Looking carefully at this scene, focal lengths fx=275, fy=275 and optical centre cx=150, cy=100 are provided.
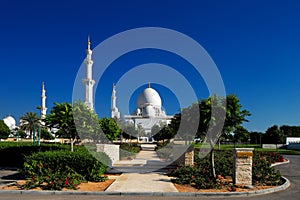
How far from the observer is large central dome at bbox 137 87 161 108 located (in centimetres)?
9844

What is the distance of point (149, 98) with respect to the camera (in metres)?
98.3

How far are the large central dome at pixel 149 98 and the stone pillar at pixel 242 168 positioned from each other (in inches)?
3433

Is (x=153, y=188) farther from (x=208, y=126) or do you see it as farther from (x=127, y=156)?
(x=127, y=156)

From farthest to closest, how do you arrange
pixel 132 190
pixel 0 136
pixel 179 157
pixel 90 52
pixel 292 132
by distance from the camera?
pixel 292 132 → pixel 0 136 → pixel 90 52 → pixel 179 157 → pixel 132 190

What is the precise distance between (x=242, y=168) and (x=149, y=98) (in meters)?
87.5

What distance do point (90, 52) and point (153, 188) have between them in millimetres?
44759

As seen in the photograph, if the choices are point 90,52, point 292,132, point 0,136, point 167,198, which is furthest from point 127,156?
point 292,132

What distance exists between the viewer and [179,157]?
15789 mm

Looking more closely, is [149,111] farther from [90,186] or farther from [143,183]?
[90,186]

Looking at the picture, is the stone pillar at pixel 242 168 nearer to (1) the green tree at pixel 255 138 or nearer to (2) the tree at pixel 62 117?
(2) the tree at pixel 62 117

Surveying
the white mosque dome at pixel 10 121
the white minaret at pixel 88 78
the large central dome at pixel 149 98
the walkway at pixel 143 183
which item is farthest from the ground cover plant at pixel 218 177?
the white mosque dome at pixel 10 121

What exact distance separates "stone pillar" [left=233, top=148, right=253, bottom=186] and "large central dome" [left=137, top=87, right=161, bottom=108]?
87.2 meters

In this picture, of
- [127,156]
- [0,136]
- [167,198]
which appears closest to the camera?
[167,198]

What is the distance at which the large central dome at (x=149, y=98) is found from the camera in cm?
9844
